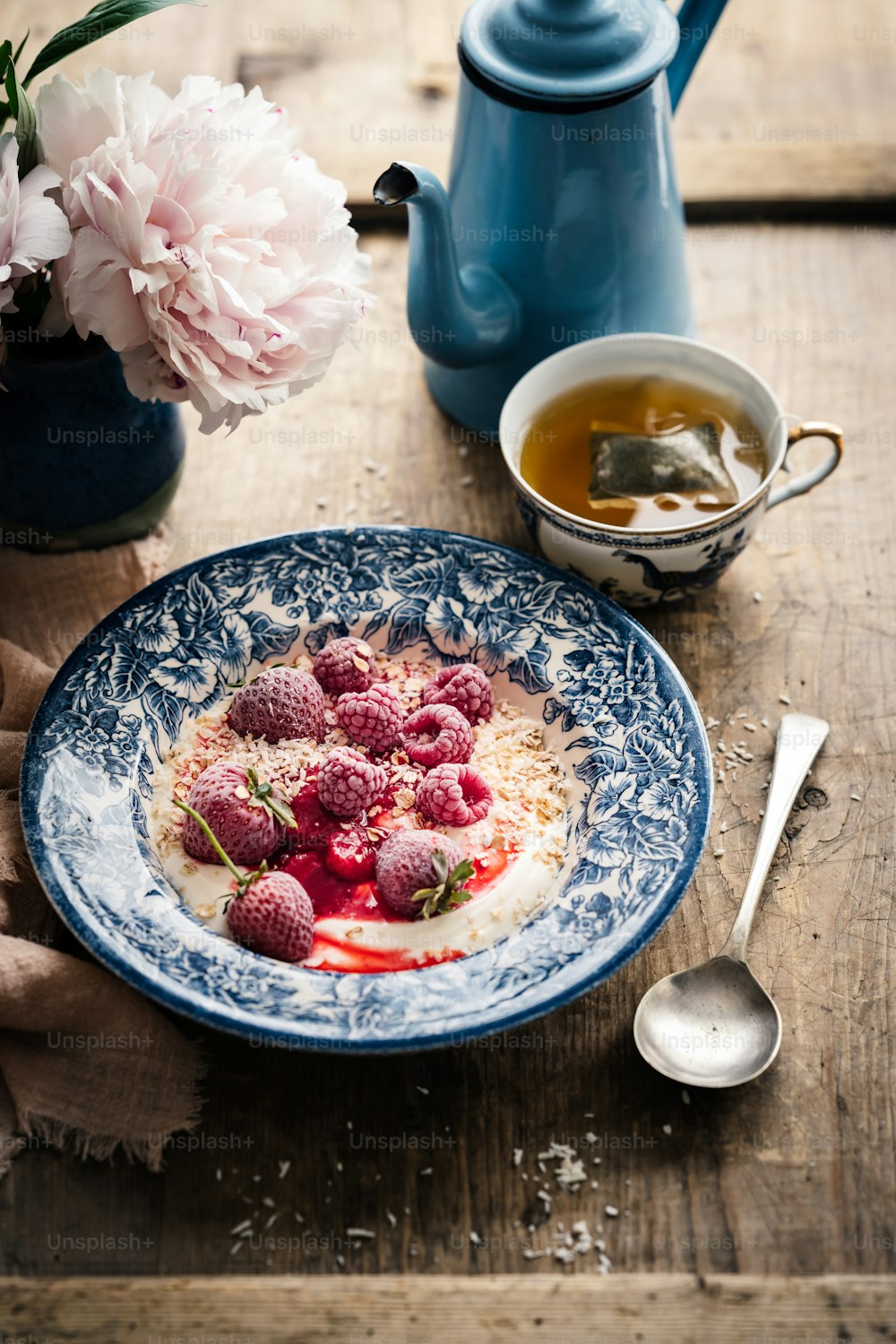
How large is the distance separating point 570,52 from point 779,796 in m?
0.82

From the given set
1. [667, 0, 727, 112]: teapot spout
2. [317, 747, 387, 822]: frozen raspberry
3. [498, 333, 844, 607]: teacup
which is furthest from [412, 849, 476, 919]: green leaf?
[667, 0, 727, 112]: teapot spout

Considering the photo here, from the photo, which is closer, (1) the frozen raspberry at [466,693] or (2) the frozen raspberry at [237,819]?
(2) the frozen raspberry at [237,819]

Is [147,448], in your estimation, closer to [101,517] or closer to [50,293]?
[101,517]

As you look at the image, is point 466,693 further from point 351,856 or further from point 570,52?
point 570,52

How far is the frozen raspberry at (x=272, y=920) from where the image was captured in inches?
41.0

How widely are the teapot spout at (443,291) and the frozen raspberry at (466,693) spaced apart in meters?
0.43

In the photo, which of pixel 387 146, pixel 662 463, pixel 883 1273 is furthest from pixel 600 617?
pixel 387 146

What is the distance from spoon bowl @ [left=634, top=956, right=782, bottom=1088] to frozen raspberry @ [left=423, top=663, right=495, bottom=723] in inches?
12.7

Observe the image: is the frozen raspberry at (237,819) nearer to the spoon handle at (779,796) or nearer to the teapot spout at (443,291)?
the spoon handle at (779,796)

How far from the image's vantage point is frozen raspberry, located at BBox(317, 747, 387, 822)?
115 centimetres

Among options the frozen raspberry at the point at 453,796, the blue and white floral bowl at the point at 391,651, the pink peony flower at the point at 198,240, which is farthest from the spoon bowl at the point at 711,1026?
the pink peony flower at the point at 198,240

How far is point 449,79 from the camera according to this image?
7.02ft

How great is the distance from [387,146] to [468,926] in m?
1.38

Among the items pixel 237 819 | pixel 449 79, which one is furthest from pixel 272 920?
pixel 449 79
